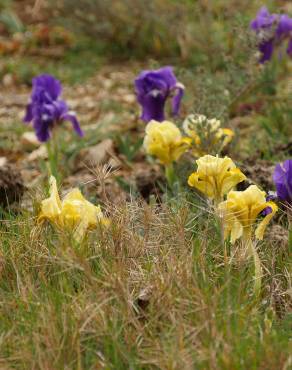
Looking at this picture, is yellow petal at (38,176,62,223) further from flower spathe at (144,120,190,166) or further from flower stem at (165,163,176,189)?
flower stem at (165,163,176,189)

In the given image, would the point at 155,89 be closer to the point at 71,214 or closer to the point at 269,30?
the point at 269,30

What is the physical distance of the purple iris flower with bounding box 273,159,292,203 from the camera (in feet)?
9.84

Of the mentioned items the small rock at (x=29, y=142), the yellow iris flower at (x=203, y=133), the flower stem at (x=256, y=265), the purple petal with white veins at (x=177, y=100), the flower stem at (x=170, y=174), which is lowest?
the small rock at (x=29, y=142)

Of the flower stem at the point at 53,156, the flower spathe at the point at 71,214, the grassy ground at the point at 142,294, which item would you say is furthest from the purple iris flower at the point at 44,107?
the flower spathe at the point at 71,214

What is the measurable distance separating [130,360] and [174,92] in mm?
2385

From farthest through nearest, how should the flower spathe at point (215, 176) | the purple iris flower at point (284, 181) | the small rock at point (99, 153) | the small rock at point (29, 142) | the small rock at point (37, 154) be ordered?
1. the small rock at point (29, 142)
2. the small rock at point (37, 154)
3. the small rock at point (99, 153)
4. the purple iris flower at point (284, 181)
5. the flower spathe at point (215, 176)

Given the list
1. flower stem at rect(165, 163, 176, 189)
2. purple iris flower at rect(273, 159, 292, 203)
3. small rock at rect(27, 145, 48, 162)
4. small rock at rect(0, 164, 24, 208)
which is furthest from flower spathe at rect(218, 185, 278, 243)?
small rock at rect(27, 145, 48, 162)

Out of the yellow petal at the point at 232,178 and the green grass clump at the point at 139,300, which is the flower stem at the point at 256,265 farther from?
the yellow petal at the point at 232,178

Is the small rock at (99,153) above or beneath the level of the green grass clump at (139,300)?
beneath

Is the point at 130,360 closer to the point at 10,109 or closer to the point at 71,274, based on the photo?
the point at 71,274

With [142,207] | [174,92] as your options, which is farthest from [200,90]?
[142,207]

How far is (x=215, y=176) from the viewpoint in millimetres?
2789

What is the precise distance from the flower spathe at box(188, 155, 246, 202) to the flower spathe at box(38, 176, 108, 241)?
1.19 ft

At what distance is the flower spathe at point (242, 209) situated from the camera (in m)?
2.59
